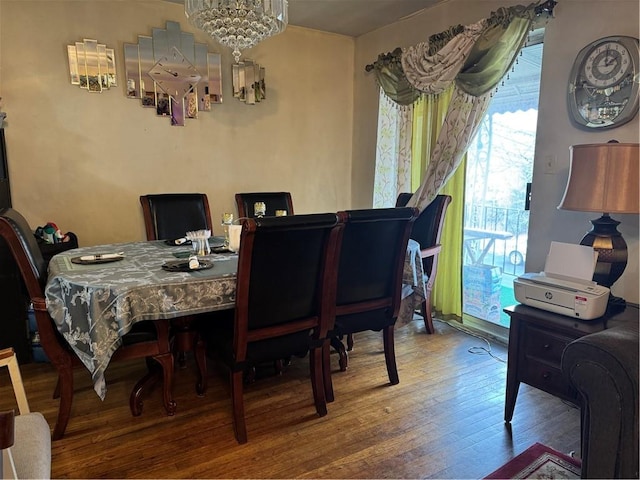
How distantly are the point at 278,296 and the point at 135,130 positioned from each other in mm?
2195

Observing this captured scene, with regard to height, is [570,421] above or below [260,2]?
below

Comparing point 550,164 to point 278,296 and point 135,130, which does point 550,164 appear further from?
point 135,130

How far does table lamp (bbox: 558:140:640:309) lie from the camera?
1.80 meters

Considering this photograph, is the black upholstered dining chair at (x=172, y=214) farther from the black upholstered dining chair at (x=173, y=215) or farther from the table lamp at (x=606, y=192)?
the table lamp at (x=606, y=192)

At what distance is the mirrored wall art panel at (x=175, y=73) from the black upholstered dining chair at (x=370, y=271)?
2129 millimetres

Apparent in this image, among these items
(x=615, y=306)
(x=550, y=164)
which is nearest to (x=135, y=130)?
(x=550, y=164)

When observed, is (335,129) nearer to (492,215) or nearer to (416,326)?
(492,215)

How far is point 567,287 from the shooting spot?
189cm

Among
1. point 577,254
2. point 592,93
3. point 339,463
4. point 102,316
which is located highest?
point 592,93

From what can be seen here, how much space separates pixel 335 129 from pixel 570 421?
312 cm

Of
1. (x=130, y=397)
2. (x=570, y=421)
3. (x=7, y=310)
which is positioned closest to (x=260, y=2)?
(x=130, y=397)

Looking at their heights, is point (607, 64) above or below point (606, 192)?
above

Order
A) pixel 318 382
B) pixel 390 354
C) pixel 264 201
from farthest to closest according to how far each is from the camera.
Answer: pixel 264 201
pixel 390 354
pixel 318 382

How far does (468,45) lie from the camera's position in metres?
2.94
